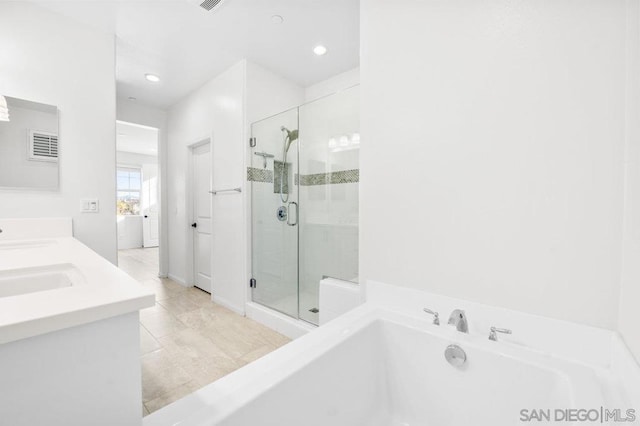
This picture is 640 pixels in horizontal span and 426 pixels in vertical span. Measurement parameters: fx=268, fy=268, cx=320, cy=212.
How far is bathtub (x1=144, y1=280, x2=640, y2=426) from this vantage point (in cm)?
73

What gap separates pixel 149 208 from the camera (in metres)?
6.82

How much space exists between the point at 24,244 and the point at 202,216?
6.54 feet

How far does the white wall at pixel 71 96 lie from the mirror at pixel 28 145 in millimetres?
47

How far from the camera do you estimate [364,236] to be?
1.46 meters

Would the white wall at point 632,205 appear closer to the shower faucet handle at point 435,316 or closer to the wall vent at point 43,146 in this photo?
the shower faucet handle at point 435,316

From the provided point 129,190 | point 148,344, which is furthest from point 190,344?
point 129,190

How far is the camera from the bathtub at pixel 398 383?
73 cm

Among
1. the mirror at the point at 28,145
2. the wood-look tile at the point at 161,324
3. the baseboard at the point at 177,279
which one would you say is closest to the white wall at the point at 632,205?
the wood-look tile at the point at 161,324

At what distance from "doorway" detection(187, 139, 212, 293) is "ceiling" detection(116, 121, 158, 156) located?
59.0 inches

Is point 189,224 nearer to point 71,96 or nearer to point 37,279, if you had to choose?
point 71,96

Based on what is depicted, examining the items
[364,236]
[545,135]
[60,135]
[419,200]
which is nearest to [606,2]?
[545,135]

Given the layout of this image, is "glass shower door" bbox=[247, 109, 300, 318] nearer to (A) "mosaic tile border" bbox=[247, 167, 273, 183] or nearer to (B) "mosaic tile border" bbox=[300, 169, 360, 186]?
(A) "mosaic tile border" bbox=[247, 167, 273, 183]
